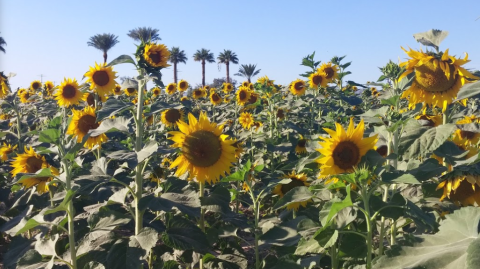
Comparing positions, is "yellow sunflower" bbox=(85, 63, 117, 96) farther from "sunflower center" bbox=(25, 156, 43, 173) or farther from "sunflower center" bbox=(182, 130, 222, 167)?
"sunflower center" bbox=(182, 130, 222, 167)

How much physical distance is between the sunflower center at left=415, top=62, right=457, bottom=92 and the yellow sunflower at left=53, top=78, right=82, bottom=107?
18.9 ft

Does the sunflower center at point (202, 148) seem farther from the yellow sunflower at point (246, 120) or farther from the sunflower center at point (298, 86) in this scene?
the sunflower center at point (298, 86)

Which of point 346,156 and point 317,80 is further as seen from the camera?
point 317,80

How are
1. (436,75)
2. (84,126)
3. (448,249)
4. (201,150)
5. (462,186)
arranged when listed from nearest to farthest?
(448,249)
(462,186)
(436,75)
(201,150)
(84,126)

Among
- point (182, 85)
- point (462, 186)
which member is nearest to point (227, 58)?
point (182, 85)

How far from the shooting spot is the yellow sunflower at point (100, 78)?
5887 millimetres

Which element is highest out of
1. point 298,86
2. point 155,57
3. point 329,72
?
point 329,72

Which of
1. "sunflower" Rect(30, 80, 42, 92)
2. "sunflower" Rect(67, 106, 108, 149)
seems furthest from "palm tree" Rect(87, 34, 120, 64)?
"sunflower" Rect(67, 106, 108, 149)

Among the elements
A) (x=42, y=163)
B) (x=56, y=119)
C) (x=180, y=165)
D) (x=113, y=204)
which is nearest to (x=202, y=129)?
(x=180, y=165)

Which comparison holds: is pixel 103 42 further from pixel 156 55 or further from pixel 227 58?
pixel 156 55

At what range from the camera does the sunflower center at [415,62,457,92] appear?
2.43m

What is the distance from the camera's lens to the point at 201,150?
9.12 ft

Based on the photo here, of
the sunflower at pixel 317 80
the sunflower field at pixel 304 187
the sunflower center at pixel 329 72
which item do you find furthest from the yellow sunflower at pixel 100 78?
the sunflower center at pixel 329 72

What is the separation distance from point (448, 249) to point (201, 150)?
6.46 ft
